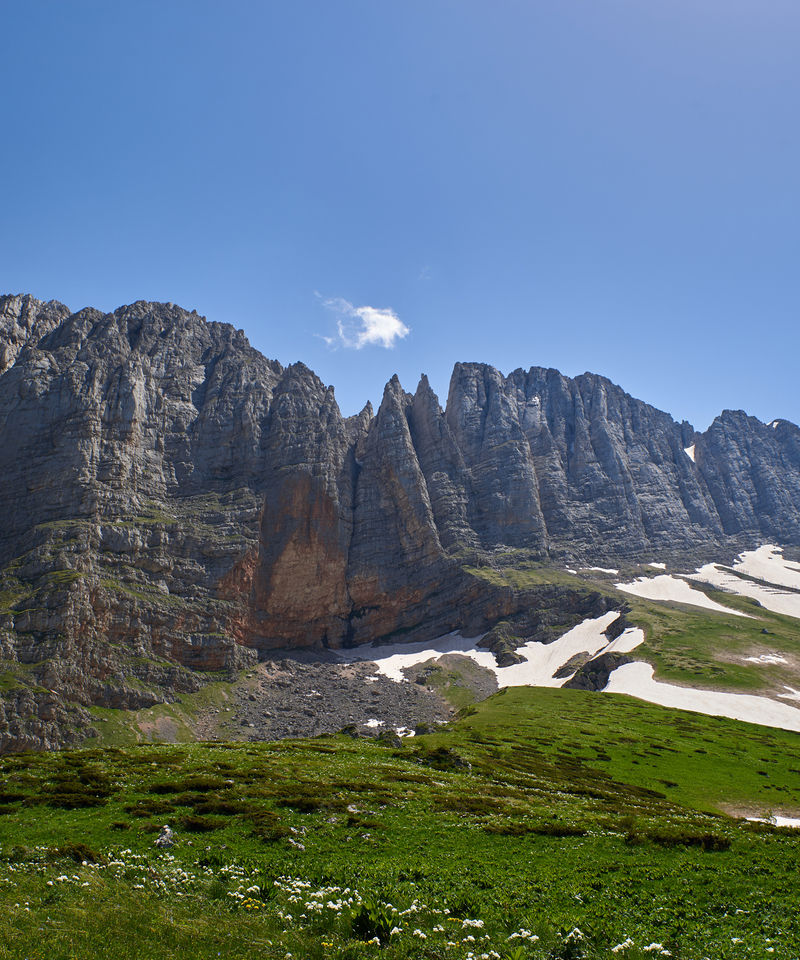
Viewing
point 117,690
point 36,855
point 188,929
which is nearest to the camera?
point 188,929

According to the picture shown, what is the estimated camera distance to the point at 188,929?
14.4 meters

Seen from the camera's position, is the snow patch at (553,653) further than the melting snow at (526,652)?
Yes

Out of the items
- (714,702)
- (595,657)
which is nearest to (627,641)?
(595,657)

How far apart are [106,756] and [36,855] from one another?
969 inches

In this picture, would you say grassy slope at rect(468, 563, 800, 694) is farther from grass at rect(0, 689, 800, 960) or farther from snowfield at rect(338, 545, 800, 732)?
grass at rect(0, 689, 800, 960)

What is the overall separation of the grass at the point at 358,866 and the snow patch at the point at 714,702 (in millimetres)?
70922

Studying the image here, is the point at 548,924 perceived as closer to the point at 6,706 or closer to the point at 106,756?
the point at 106,756

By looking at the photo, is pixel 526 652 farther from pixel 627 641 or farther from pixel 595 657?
pixel 627 641

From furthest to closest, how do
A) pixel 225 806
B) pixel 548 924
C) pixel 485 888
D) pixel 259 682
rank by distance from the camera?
1. pixel 259 682
2. pixel 225 806
3. pixel 485 888
4. pixel 548 924

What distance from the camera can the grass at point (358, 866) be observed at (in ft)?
47.7

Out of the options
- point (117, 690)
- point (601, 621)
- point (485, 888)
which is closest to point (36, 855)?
point (485, 888)

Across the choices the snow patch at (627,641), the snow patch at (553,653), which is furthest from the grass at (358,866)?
the snow patch at (553,653)

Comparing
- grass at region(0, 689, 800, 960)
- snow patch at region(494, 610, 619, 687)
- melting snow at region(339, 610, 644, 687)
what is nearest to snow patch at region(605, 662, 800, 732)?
melting snow at region(339, 610, 644, 687)

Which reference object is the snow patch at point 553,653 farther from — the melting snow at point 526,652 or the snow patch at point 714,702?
the snow patch at point 714,702
